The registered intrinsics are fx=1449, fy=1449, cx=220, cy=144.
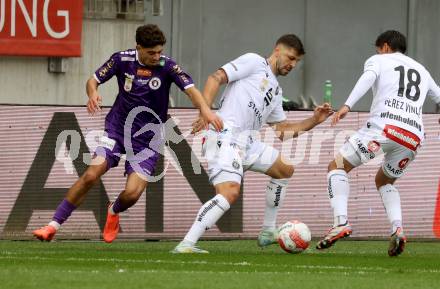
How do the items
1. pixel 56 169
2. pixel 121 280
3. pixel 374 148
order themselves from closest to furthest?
pixel 121 280 → pixel 374 148 → pixel 56 169

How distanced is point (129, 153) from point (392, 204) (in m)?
2.36

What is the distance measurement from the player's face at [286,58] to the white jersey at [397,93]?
0.62m

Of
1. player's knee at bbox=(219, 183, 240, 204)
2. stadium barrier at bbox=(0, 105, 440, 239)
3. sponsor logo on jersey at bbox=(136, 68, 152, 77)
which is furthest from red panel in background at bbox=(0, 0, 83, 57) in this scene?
player's knee at bbox=(219, 183, 240, 204)

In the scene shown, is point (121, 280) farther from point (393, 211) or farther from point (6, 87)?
point (6, 87)

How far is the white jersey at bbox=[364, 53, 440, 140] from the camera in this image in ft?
40.5

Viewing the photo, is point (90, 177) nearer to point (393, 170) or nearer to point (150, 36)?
point (150, 36)

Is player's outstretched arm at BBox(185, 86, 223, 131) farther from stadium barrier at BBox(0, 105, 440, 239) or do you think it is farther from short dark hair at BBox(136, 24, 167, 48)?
stadium barrier at BBox(0, 105, 440, 239)

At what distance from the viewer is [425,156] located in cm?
1588

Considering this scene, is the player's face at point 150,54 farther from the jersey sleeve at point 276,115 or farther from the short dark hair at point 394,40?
the short dark hair at point 394,40

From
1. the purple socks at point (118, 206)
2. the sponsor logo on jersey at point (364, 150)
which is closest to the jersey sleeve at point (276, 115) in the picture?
the sponsor logo on jersey at point (364, 150)

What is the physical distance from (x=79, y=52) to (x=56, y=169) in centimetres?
390

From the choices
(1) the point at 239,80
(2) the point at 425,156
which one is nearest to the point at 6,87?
(2) the point at 425,156

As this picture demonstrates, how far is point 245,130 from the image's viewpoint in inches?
489

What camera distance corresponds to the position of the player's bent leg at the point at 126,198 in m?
12.7
